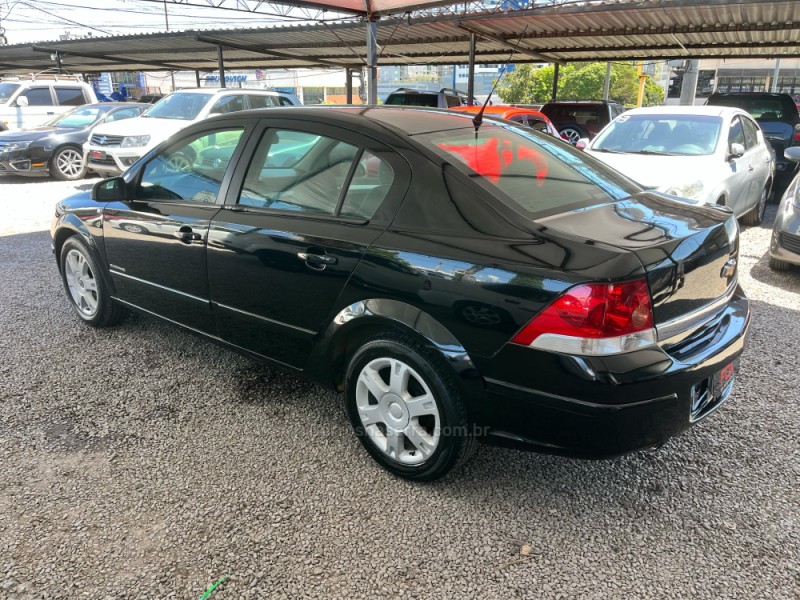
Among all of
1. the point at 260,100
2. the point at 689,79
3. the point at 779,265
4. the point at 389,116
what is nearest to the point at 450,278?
the point at 389,116

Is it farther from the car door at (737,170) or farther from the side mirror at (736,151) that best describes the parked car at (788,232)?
the side mirror at (736,151)

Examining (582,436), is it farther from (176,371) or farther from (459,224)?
(176,371)

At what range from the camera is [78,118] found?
12.9m

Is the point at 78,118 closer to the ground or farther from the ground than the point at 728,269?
farther from the ground

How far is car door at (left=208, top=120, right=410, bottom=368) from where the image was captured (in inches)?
102

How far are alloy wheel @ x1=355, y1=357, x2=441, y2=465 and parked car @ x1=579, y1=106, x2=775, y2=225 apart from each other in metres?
4.16

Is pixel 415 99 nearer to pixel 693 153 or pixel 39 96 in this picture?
pixel 693 153

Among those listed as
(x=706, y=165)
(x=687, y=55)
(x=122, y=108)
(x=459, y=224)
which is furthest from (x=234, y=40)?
(x=459, y=224)

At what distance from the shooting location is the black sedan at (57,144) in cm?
1165

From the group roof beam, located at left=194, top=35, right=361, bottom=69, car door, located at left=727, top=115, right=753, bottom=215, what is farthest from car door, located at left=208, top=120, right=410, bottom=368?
roof beam, located at left=194, top=35, right=361, bottom=69

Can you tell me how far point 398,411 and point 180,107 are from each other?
10593 mm

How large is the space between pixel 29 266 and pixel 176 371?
3.42m

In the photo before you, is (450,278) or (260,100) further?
(260,100)

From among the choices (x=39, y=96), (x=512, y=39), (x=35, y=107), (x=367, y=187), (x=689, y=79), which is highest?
(x=512, y=39)
